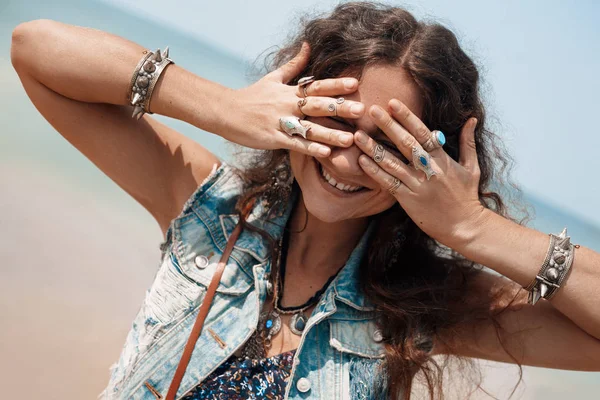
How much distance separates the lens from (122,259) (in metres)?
5.06

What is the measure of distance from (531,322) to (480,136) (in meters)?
0.72

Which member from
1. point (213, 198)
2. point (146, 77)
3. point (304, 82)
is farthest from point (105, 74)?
point (304, 82)

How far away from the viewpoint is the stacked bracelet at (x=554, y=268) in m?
1.85

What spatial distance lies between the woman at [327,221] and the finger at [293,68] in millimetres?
11

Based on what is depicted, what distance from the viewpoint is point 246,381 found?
1.94 metres

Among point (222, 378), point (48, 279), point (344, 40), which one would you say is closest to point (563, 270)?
point (344, 40)

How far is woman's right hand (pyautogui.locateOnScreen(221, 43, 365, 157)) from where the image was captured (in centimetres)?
182

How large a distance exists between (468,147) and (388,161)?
1.08 ft

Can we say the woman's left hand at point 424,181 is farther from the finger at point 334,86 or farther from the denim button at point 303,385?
the denim button at point 303,385

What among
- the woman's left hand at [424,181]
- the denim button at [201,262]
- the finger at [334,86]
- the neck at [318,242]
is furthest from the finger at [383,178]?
the denim button at [201,262]

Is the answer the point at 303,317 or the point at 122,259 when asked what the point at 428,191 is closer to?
the point at 303,317

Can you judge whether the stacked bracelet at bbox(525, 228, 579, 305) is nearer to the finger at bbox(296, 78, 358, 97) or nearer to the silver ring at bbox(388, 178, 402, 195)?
the silver ring at bbox(388, 178, 402, 195)

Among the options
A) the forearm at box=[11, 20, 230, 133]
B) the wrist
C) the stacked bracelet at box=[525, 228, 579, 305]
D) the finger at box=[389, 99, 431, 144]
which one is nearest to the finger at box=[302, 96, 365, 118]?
the finger at box=[389, 99, 431, 144]

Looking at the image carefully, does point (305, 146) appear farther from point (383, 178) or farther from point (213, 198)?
point (213, 198)
